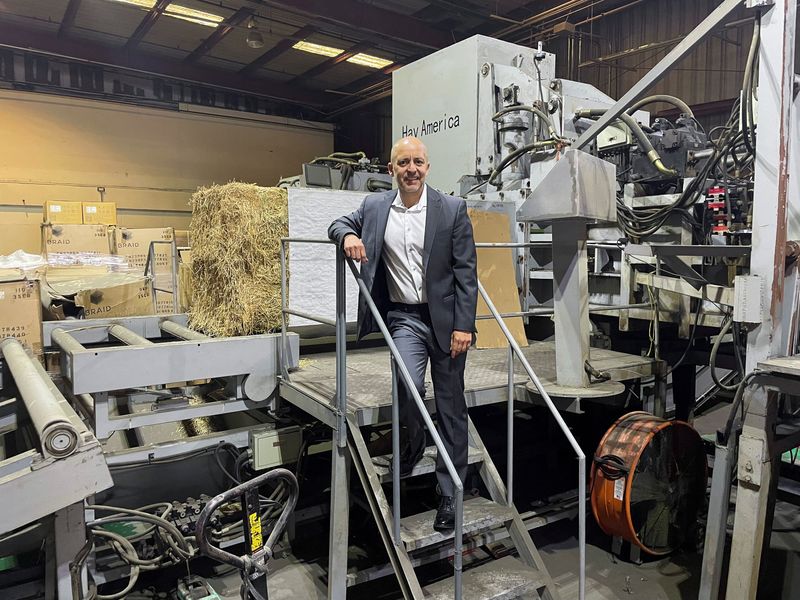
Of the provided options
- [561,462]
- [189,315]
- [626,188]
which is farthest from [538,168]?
[189,315]

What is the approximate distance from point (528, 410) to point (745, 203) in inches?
109

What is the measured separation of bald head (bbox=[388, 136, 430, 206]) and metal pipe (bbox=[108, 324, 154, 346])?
67.9 inches

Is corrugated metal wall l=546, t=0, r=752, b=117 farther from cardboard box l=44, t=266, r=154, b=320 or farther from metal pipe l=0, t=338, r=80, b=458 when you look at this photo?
metal pipe l=0, t=338, r=80, b=458

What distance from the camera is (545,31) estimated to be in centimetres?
802

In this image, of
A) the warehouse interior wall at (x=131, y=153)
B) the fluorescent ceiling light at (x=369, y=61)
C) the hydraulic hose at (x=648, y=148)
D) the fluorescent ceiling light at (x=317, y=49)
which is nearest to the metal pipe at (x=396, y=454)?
the hydraulic hose at (x=648, y=148)

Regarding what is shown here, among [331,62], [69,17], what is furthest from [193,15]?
[331,62]

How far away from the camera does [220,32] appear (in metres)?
9.65

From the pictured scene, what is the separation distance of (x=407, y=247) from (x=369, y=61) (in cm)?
963

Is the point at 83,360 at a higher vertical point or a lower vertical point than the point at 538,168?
lower

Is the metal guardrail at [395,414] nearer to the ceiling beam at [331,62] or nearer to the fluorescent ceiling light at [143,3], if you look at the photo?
the fluorescent ceiling light at [143,3]

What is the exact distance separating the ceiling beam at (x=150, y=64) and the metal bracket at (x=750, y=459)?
37.8ft

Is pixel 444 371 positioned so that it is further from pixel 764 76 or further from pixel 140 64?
pixel 140 64

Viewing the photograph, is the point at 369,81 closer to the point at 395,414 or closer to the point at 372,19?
the point at 372,19

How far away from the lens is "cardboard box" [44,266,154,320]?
489 centimetres
